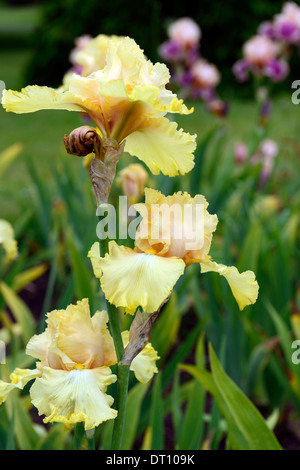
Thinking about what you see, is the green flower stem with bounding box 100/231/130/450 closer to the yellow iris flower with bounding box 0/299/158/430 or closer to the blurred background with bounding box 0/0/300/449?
the yellow iris flower with bounding box 0/299/158/430

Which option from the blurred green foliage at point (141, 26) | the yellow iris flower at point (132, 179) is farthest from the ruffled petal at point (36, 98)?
the blurred green foliage at point (141, 26)

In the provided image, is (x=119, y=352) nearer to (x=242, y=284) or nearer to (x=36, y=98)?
(x=242, y=284)

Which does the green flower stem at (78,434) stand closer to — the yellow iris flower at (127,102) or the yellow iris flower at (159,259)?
the yellow iris flower at (159,259)

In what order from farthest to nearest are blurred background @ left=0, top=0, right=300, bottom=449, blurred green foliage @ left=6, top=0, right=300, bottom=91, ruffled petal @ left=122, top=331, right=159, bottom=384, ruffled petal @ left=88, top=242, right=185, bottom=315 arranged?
blurred green foliage @ left=6, top=0, right=300, bottom=91
blurred background @ left=0, top=0, right=300, bottom=449
ruffled petal @ left=122, top=331, right=159, bottom=384
ruffled petal @ left=88, top=242, right=185, bottom=315

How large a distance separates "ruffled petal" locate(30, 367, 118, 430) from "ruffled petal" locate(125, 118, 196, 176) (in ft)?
0.84

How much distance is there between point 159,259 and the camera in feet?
2.05

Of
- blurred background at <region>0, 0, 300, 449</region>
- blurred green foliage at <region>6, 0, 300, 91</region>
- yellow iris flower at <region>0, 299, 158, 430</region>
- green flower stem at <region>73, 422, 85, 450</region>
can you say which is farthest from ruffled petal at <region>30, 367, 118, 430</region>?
blurred green foliage at <region>6, 0, 300, 91</region>

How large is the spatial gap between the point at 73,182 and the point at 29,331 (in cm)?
111

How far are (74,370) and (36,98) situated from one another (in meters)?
0.30

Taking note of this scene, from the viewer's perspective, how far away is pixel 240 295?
2.18 ft

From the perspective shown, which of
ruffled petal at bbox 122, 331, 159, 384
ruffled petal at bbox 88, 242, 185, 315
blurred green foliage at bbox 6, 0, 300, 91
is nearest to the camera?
ruffled petal at bbox 88, 242, 185, 315

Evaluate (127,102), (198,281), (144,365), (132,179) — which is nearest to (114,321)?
(144,365)

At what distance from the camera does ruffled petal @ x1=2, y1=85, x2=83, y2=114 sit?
0.63 m

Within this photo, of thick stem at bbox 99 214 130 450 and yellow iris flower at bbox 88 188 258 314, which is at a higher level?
yellow iris flower at bbox 88 188 258 314
